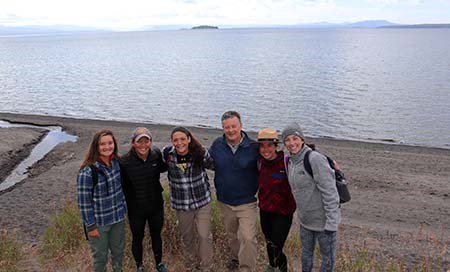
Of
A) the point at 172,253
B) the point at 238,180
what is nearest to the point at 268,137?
the point at 238,180

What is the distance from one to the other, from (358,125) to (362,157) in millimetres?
7259

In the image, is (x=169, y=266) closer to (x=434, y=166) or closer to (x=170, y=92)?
(x=434, y=166)

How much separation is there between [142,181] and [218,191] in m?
0.89

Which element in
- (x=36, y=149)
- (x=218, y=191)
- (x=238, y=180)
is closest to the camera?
(x=238, y=180)

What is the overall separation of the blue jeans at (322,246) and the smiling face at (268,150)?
834 mm

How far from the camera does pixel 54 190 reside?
38.2ft

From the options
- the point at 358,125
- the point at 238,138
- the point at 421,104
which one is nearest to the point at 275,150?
the point at 238,138

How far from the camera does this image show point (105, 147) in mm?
4578

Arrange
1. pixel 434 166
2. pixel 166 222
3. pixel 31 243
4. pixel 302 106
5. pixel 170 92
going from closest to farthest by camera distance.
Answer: pixel 166 222 → pixel 31 243 → pixel 434 166 → pixel 302 106 → pixel 170 92

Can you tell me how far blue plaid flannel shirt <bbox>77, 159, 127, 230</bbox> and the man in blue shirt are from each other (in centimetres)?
111

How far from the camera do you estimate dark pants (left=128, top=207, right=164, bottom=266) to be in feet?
16.6

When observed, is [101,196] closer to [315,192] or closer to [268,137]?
[268,137]

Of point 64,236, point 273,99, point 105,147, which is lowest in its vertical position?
point 273,99

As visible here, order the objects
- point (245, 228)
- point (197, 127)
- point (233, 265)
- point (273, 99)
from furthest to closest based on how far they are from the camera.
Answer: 1. point (273, 99)
2. point (197, 127)
3. point (233, 265)
4. point (245, 228)
